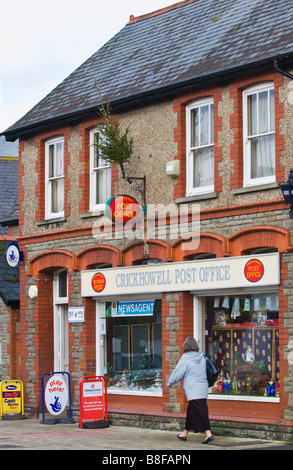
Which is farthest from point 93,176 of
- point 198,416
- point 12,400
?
point 198,416

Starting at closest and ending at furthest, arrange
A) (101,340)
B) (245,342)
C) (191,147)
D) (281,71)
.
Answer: (281,71), (245,342), (191,147), (101,340)

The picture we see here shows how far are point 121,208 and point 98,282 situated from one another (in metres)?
2.04

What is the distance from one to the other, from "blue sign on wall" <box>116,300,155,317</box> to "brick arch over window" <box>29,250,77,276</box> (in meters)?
1.58

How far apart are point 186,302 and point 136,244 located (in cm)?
184

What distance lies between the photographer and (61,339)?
2159cm

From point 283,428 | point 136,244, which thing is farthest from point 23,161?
point 283,428

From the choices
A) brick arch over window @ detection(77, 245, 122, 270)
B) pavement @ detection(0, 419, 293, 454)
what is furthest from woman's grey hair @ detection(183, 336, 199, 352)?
brick arch over window @ detection(77, 245, 122, 270)

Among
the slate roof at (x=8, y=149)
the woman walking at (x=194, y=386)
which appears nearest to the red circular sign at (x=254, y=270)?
the woman walking at (x=194, y=386)

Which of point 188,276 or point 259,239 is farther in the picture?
Result: point 188,276

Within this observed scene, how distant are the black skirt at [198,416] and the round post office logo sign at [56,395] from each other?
469 cm

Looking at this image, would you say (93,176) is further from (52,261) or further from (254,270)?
(254,270)

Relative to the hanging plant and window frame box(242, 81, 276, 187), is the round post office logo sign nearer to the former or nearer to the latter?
the hanging plant

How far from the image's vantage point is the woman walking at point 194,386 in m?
14.8

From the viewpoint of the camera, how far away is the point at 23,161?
875 inches
